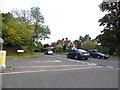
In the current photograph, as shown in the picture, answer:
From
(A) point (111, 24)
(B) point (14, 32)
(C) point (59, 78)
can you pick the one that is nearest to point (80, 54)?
(C) point (59, 78)

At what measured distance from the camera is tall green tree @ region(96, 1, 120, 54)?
87.0ft

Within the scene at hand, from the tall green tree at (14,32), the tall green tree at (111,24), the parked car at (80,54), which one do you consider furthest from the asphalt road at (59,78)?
the tall green tree at (111,24)

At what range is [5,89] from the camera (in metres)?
4.36

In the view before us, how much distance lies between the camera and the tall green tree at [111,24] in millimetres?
26516

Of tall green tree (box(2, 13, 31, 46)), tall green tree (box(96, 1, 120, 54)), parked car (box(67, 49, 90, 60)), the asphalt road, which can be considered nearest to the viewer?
the asphalt road

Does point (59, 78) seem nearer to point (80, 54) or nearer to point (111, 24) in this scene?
point (80, 54)

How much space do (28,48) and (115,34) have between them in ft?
63.1

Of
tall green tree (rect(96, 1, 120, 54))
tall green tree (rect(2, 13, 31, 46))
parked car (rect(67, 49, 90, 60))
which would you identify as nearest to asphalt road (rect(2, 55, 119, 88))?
parked car (rect(67, 49, 90, 60))

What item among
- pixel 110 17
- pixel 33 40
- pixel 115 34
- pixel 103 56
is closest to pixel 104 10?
pixel 110 17

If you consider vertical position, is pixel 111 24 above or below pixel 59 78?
above

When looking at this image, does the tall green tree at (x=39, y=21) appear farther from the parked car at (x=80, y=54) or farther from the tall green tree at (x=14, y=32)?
the parked car at (x=80, y=54)

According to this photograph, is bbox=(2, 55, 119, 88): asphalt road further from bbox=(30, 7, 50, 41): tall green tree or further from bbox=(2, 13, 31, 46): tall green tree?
bbox=(30, 7, 50, 41): tall green tree

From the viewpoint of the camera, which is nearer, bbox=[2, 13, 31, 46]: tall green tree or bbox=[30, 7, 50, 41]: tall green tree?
bbox=[2, 13, 31, 46]: tall green tree

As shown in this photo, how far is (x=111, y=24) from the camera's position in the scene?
27.9m
